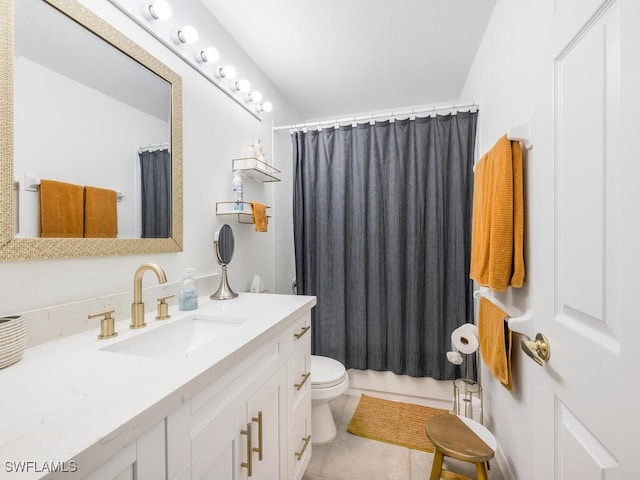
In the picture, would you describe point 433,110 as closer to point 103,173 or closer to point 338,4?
point 338,4

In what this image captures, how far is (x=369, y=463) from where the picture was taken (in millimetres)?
1538

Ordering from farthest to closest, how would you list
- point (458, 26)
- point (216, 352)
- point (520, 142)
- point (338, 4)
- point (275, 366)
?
1. point (458, 26)
2. point (338, 4)
3. point (520, 142)
4. point (275, 366)
5. point (216, 352)

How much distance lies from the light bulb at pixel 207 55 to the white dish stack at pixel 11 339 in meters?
1.35

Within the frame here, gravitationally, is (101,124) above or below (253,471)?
above

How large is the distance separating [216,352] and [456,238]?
171 centimetres

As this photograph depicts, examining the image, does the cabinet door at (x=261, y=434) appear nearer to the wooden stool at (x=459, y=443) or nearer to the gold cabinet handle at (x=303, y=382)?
the gold cabinet handle at (x=303, y=382)

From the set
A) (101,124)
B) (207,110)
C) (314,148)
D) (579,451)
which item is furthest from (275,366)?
(314,148)

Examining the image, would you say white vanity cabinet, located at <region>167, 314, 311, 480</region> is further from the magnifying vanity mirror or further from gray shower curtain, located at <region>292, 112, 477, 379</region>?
gray shower curtain, located at <region>292, 112, 477, 379</region>

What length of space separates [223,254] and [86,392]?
1.00 m

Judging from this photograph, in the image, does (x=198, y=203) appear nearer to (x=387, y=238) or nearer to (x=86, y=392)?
(x=86, y=392)

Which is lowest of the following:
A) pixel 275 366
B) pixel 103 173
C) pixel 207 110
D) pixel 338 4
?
pixel 275 366

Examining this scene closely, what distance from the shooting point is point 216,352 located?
77cm

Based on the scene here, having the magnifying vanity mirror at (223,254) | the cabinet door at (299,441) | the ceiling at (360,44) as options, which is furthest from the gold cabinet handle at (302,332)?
the ceiling at (360,44)

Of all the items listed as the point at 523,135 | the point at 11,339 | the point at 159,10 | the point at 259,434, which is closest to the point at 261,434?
the point at 259,434
